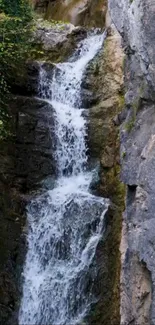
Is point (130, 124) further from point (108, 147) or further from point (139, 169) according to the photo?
point (108, 147)

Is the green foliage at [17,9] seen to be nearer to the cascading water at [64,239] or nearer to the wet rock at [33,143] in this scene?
the wet rock at [33,143]

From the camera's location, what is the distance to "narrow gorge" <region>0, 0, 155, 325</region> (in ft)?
25.5

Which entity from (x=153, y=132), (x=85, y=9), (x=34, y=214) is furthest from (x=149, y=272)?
(x=85, y=9)

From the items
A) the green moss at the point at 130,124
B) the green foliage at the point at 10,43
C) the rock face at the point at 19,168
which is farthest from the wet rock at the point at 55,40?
the green moss at the point at 130,124

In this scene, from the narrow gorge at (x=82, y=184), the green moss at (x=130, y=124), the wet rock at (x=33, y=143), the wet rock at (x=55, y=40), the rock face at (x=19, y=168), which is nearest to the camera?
the narrow gorge at (x=82, y=184)

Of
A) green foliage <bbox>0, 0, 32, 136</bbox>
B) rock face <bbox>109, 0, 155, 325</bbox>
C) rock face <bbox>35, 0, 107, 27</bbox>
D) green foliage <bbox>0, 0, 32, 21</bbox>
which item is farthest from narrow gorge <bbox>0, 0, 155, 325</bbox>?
rock face <bbox>35, 0, 107, 27</bbox>

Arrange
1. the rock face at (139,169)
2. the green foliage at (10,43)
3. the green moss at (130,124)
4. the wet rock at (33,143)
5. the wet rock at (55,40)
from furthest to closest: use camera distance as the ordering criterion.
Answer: the wet rock at (55,40), the wet rock at (33,143), the green foliage at (10,43), the green moss at (130,124), the rock face at (139,169)

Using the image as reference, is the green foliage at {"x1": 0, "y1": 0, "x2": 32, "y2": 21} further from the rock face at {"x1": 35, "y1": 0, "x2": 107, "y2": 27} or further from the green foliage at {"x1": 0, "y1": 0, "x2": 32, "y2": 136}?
the rock face at {"x1": 35, "y1": 0, "x2": 107, "y2": 27}

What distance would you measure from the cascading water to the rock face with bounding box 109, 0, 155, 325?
1.56m

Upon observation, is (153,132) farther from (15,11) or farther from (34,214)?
(15,11)

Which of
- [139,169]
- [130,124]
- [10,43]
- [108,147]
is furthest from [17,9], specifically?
[139,169]

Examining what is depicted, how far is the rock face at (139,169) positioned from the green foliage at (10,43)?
3.24m

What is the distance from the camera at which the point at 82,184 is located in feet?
36.3

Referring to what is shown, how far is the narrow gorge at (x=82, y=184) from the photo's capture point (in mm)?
7781
